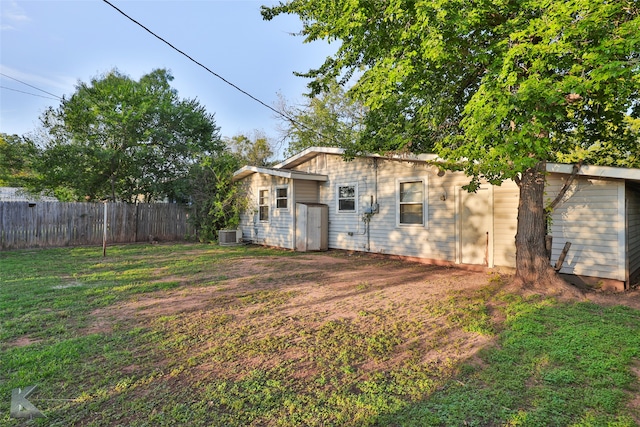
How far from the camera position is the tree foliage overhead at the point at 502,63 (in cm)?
395

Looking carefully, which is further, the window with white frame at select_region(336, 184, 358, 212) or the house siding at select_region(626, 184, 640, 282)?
the window with white frame at select_region(336, 184, 358, 212)

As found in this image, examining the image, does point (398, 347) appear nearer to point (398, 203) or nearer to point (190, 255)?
point (398, 203)

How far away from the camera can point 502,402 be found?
2.47 metres

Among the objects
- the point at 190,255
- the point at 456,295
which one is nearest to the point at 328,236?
the point at 190,255

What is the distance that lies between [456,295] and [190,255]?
7.98 m

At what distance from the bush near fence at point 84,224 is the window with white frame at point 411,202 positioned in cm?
1024

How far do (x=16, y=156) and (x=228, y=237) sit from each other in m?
11.2

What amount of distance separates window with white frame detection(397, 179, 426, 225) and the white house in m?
0.03

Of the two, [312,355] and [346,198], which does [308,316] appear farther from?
[346,198]

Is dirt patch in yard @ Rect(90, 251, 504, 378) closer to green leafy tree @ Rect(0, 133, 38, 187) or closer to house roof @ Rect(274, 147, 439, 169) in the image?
house roof @ Rect(274, 147, 439, 169)

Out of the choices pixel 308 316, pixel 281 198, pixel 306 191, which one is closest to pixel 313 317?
pixel 308 316

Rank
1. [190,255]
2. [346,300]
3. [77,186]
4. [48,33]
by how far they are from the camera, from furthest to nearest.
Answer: [77,186]
[190,255]
[48,33]
[346,300]

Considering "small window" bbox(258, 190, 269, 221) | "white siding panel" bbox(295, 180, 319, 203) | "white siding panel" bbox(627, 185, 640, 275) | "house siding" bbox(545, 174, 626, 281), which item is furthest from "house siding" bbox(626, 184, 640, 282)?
"small window" bbox(258, 190, 269, 221)

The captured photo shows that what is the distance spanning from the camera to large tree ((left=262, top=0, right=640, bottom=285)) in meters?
3.97
